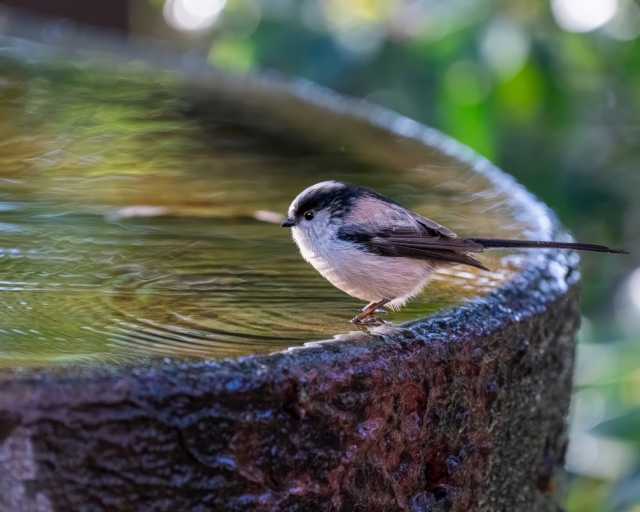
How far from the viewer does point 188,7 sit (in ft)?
19.8

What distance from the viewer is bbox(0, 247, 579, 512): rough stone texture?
4.19 feet

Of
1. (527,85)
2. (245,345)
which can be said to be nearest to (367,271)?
(245,345)

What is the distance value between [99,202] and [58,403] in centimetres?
159

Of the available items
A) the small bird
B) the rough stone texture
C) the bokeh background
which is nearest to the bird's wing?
the small bird

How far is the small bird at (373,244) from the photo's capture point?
2172 mm

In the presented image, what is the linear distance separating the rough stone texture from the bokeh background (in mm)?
1471

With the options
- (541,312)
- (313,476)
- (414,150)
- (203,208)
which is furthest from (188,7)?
(313,476)

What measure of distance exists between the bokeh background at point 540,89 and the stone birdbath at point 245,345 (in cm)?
82

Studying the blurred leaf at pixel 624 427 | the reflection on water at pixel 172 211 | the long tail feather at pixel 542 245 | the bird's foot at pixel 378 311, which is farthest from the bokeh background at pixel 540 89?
the bird's foot at pixel 378 311

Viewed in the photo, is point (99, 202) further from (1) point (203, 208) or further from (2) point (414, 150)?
(2) point (414, 150)

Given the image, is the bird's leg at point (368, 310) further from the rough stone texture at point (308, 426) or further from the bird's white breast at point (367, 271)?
A: the rough stone texture at point (308, 426)

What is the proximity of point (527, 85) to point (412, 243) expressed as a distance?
2358mm

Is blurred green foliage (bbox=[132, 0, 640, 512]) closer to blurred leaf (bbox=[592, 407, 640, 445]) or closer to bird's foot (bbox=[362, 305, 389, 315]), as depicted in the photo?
blurred leaf (bbox=[592, 407, 640, 445])

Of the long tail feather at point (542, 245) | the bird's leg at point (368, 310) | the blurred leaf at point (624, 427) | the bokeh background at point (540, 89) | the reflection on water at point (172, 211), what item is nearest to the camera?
the reflection on water at point (172, 211)
